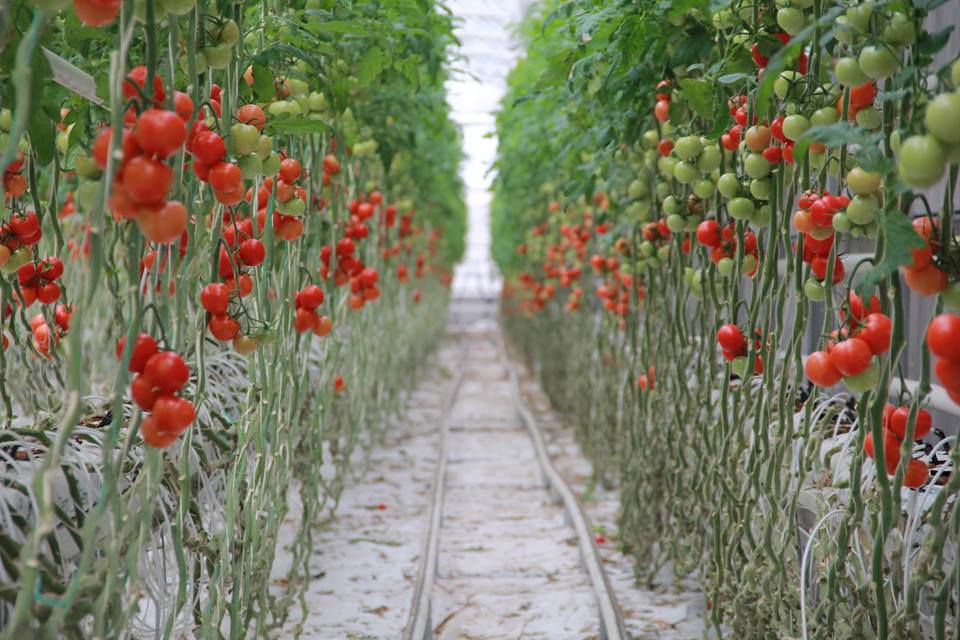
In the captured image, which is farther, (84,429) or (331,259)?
(331,259)

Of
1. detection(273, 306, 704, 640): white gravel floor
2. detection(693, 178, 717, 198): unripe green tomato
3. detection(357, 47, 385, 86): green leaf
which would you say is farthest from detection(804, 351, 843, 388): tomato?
detection(273, 306, 704, 640): white gravel floor

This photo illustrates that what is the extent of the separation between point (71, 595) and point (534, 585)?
214 centimetres

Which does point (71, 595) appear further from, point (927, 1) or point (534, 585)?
point (534, 585)

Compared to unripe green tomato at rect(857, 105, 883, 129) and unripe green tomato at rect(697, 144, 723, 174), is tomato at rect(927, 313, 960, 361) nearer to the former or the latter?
unripe green tomato at rect(857, 105, 883, 129)

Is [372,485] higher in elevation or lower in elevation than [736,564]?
lower

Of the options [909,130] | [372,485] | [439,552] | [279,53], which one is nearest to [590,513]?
[439,552]

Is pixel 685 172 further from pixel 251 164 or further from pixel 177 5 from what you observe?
pixel 177 5

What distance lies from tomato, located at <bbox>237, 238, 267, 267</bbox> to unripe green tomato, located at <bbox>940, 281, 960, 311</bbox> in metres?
1.04

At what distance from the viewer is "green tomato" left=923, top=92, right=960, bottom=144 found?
2.78ft

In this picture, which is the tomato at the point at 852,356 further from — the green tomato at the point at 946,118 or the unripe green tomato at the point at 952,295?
the green tomato at the point at 946,118

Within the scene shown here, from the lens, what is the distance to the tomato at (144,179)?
846mm

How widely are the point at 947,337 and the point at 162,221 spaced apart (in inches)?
32.8

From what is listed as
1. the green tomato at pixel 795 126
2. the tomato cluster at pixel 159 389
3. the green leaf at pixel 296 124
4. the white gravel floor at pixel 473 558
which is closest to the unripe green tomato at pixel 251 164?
the green leaf at pixel 296 124

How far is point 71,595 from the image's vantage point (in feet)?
3.07
